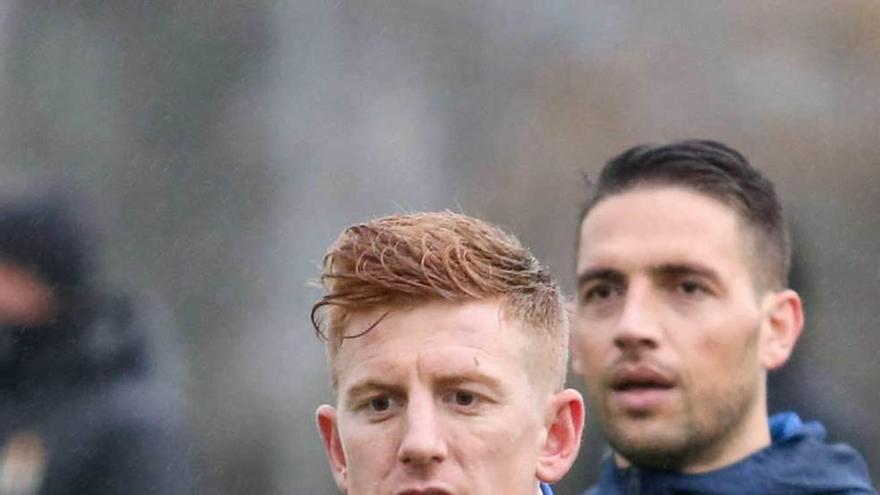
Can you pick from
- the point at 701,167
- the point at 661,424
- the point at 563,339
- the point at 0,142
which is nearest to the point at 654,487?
the point at 661,424

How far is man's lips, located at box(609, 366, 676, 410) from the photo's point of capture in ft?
13.0

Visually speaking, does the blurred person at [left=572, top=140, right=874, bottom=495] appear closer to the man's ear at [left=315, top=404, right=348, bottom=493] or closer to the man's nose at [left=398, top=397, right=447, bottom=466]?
the man's ear at [left=315, top=404, right=348, bottom=493]

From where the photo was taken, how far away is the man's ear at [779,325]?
4.11m

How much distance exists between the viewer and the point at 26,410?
4.98 m

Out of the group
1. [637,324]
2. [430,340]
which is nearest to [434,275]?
[430,340]

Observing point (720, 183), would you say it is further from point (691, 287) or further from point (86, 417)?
point (86, 417)

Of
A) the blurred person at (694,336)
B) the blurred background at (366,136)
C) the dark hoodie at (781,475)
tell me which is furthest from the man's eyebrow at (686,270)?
the blurred background at (366,136)

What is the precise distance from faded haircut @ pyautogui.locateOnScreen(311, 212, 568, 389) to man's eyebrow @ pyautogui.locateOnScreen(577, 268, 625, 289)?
4.73 ft

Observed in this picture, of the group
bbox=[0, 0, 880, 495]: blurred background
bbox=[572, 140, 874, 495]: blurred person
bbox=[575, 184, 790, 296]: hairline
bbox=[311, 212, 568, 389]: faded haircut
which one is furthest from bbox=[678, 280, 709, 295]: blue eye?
bbox=[311, 212, 568, 389]: faded haircut

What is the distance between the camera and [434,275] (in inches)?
98.4

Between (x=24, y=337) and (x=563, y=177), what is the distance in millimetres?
1505

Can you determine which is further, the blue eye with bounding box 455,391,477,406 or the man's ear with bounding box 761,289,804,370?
the man's ear with bounding box 761,289,804,370

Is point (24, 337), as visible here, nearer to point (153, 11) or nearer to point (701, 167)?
point (153, 11)

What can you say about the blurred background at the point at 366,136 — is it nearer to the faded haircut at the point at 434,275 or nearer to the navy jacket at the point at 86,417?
the navy jacket at the point at 86,417
